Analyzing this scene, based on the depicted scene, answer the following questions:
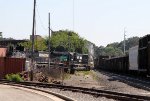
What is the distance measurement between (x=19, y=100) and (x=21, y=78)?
67.7ft

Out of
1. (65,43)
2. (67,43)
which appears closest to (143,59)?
(67,43)

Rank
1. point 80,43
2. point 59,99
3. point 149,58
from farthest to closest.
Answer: point 80,43, point 149,58, point 59,99

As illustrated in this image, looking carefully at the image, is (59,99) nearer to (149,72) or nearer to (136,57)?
(149,72)

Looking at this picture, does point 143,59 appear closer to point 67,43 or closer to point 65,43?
point 67,43

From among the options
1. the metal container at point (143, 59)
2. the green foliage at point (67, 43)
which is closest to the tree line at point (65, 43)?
the green foliage at point (67, 43)

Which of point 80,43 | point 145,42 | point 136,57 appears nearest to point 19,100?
point 145,42

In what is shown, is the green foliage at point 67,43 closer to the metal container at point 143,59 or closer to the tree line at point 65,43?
the tree line at point 65,43

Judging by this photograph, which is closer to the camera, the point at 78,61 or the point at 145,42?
the point at 145,42

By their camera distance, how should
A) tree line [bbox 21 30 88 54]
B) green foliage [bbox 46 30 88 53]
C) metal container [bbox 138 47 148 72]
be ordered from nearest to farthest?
1. metal container [bbox 138 47 148 72]
2. tree line [bbox 21 30 88 54]
3. green foliage [bbox 46 30 88 53]

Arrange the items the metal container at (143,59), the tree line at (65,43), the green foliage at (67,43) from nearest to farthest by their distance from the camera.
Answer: the metal container at (143,59) → the tree line at (65,43) → the green foliage at (67,43)

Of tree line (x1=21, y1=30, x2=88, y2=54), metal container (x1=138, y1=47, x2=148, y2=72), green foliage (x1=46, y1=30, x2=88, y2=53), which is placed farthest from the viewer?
green foliage (x1=46, y1=30, x2=88, y2=53)

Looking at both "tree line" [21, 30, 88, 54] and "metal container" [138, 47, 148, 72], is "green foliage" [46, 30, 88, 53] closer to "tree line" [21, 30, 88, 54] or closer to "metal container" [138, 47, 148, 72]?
"tree line" [21, 30, 88, 54]

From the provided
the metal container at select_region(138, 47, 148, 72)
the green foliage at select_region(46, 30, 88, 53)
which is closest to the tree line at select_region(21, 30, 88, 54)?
the green foliage at select_region(46, 30, 88, 53)

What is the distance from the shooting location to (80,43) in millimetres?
174500
